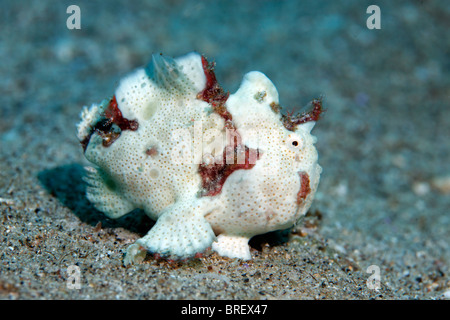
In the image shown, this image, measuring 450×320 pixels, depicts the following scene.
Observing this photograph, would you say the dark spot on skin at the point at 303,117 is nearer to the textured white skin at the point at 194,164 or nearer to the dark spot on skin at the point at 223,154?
the textured white skin at the point at 194,164

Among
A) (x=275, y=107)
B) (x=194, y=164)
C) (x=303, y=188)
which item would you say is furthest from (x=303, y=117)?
(x=194, y=164)

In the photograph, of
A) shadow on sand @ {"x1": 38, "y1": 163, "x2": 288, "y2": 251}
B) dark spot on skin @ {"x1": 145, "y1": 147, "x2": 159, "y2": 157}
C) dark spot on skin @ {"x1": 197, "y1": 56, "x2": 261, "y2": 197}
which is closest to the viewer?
dark spot on skin @ {"x1": 197, "y1": 56, "x2": 261, "y2": 197}

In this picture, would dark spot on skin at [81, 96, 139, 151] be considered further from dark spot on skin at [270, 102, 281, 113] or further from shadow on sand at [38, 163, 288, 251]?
dark spot on skin at [270, 102, 281, 113]

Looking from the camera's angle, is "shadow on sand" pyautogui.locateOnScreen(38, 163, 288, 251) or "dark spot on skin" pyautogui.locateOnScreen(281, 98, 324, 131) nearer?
"dark spot on skin" pyautogui.locateOnScreen(281, 98, 324, 131)

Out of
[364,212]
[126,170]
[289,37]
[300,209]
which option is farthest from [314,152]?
[289,37]

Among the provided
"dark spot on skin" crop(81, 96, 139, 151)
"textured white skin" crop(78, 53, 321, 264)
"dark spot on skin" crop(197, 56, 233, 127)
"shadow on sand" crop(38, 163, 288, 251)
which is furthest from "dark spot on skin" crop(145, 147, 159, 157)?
"shadow on sand" crop(38, 163, 288, 251)

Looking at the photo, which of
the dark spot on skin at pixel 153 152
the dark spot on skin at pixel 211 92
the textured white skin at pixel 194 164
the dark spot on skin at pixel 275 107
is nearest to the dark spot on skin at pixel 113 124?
the textured white skin at pixel 194 164

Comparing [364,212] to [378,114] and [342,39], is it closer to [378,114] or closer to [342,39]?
[378,114]

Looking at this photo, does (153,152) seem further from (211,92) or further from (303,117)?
(303,117)

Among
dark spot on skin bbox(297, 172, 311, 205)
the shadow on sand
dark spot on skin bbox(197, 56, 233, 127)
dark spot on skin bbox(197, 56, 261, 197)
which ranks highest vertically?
dark spot on skin bbox(197, 56, 233, 127)
